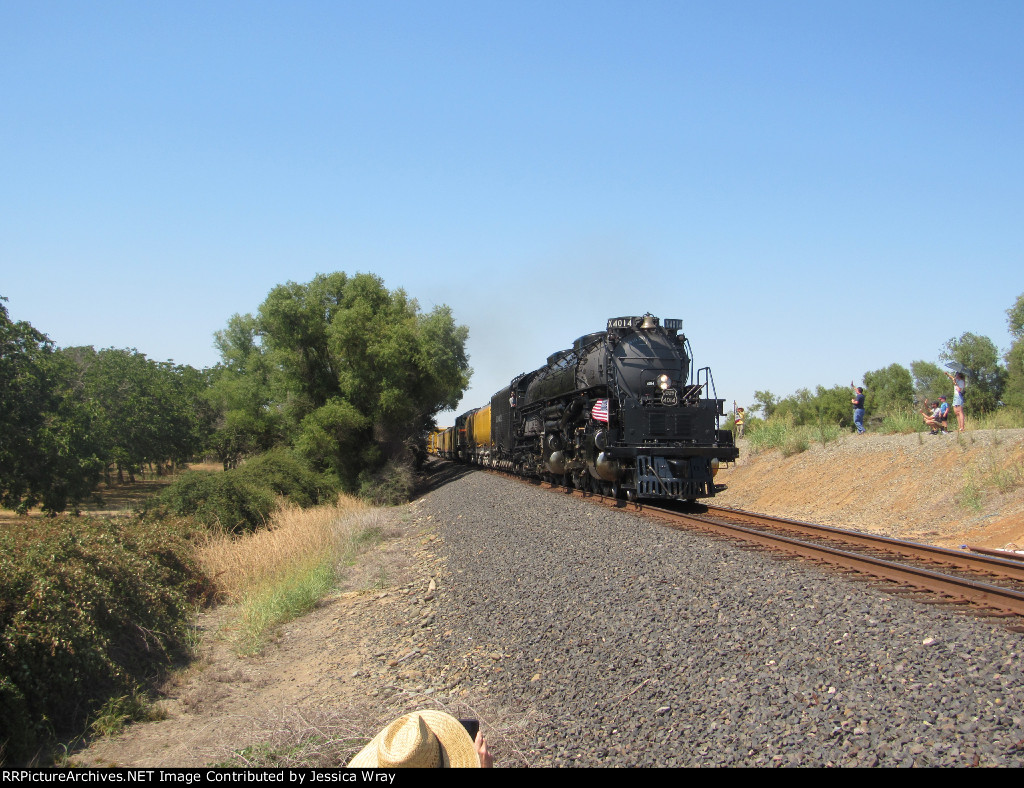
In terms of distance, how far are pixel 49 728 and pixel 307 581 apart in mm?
5421

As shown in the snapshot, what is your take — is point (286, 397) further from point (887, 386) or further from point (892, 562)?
point (887, 386)

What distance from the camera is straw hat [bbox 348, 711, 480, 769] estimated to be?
3.24m

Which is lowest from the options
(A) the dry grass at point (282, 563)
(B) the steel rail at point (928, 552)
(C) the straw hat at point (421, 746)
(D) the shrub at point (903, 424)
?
(A) the dry grass at point (282, 563)

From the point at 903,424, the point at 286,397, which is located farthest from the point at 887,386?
the point at 286,397

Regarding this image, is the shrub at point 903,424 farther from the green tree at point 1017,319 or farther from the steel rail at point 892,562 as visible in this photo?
the green tree at point 1017,319

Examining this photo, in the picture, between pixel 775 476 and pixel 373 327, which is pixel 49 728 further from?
pixel 373 327

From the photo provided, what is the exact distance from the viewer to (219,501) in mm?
17500

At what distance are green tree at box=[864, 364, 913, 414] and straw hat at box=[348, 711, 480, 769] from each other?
3966 cm

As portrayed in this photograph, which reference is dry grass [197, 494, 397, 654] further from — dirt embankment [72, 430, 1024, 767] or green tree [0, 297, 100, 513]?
green tree [0, 297, 100, 513]

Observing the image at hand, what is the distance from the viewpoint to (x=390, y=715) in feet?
17.6

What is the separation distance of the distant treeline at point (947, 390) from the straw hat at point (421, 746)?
31.4 m

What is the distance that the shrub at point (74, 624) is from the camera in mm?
5777

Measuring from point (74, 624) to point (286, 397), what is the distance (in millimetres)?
23772

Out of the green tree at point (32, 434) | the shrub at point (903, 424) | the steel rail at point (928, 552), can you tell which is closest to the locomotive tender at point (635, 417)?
the steel rail at point (928, 552)
